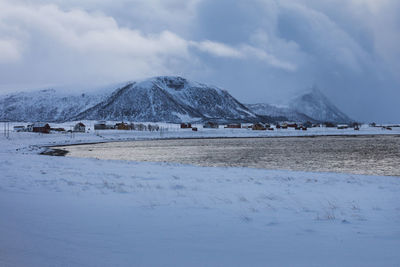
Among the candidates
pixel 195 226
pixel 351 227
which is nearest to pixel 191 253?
pixel 195 226

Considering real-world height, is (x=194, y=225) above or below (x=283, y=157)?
above

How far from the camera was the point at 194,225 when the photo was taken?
9.44 m

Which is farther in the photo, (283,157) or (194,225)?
(283,157)

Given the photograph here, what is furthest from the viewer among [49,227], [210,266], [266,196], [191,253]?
[266,196]

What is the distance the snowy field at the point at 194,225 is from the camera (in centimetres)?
708

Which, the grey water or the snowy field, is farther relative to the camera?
the grey water

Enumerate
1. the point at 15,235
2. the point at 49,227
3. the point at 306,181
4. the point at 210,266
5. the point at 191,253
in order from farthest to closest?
the point at 306,181 → the point at 49,227 → the point at 15,235 → the point at 191,253 → the point at 210,266

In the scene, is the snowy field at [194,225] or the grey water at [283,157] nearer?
the snowy field at [194,225]

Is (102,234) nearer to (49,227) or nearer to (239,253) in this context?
(49,227)

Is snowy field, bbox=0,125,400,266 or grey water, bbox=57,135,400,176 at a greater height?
snowy field, bbox=0,125,400,266

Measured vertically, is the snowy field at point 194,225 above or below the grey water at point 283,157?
above

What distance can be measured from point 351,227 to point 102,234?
6144 mm

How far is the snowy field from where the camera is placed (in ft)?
23.2

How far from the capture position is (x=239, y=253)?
740 cm
